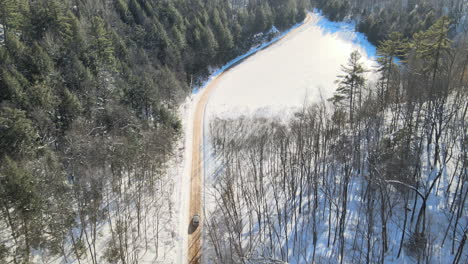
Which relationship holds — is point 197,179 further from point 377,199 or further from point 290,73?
point 290,73

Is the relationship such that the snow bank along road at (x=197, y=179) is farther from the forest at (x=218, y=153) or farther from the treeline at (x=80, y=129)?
the treeline at (x=80, y=129)

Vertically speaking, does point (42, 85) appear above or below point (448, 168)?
above

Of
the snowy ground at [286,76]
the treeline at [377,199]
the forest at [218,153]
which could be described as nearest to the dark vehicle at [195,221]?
the treeline at [377,199]

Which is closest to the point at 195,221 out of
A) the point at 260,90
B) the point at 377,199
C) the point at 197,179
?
the point at 197,179

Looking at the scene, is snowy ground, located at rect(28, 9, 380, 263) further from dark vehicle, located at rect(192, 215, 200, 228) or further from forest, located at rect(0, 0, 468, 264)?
forest, located at rect(0, 0, 468, 264)

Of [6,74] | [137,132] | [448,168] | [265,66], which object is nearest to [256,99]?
[265,66]

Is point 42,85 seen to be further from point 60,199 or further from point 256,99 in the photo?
point 256,99
